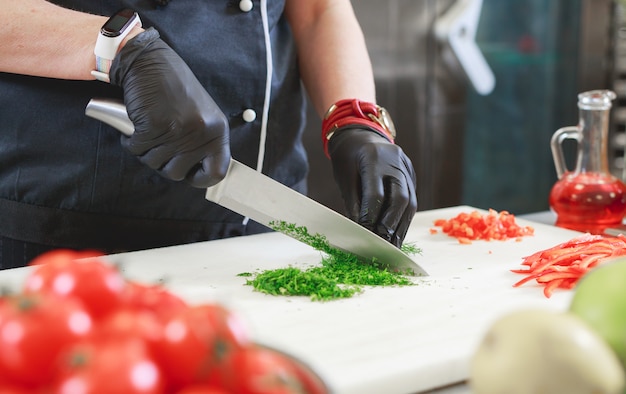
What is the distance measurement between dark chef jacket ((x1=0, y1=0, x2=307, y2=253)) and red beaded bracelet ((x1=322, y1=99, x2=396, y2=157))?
0.49ft

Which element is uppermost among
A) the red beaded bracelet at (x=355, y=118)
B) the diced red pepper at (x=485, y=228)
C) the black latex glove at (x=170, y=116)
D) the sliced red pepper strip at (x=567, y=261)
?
the black latex glove at (x=170, y=116)

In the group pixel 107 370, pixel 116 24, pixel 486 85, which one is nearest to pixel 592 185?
pixel 116 24

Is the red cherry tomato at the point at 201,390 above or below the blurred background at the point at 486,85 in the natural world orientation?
above

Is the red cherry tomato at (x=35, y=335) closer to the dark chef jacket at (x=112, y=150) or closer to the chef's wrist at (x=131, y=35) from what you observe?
the chef's wrist at (x=131, y=35)

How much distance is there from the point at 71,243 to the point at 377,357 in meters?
0.85

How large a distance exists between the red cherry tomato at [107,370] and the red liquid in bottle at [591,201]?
4.36 ft

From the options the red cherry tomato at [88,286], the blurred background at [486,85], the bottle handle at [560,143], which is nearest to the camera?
the red cherry tomato at [88,286]

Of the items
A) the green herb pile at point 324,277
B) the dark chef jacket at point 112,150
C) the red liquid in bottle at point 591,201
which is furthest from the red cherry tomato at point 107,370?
the red liquid in bottle at point 591,201

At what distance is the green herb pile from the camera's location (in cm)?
116

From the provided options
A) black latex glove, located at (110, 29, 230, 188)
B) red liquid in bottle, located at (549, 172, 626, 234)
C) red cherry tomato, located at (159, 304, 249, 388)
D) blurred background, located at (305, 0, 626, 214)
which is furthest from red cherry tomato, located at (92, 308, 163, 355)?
blurred background, located at (305, 0, 626, 214)

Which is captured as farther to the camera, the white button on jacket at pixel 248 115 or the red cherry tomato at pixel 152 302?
the white button on jacket at pixel 248 115

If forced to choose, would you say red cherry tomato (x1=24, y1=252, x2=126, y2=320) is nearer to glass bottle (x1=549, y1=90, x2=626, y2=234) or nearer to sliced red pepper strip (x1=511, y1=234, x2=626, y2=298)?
sliced red pepper strip (x1=511, y1=234, x2=626, y2=298)

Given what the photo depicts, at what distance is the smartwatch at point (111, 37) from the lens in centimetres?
132

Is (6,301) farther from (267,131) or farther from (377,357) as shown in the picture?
(267,131)
